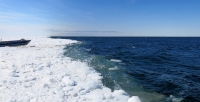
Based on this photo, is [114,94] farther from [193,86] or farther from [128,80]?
[193,86]

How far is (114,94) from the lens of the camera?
741 centimetres

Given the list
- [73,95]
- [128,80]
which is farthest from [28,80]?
[128,80]

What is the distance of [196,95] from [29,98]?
23.1 feet

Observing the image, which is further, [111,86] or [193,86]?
[193,86]

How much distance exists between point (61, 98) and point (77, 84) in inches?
80.3

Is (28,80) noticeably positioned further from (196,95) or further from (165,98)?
(196,95)

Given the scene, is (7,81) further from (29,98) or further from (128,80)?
(128,80)

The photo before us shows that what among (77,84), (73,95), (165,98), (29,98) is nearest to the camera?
(29,98)

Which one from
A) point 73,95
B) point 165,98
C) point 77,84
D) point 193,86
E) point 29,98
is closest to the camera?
point 29,98

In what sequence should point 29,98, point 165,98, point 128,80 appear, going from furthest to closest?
point 128,80
point 165,98
point 29,98

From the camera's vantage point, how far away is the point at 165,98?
7.86 m

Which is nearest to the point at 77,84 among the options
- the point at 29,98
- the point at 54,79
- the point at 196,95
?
the point at 54,79

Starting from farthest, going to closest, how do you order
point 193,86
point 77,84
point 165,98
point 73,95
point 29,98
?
point 193,86 < point 77,84 < point 165,98 < point 73,95 < point 29,98

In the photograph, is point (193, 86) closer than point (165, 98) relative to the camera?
No
